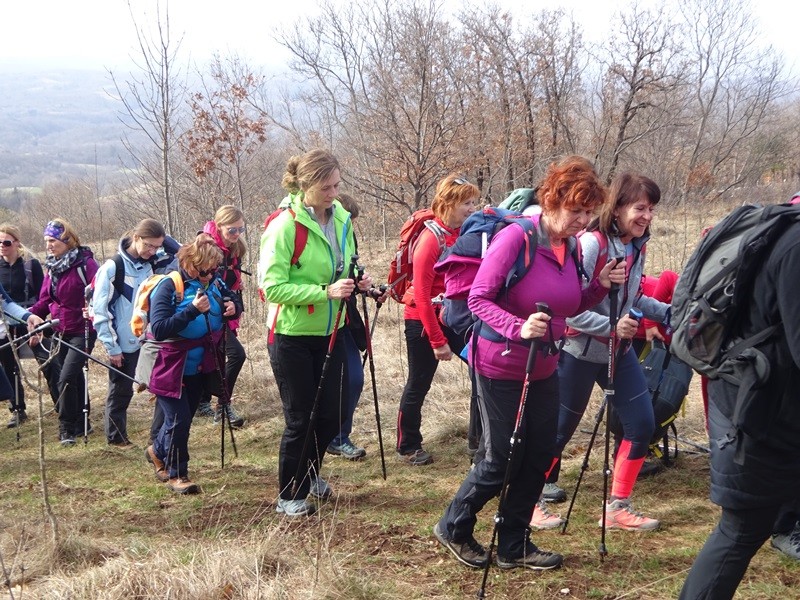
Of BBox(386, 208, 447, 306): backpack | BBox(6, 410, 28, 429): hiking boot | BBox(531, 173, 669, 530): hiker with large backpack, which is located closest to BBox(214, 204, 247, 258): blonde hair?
BBox(386, 208, 447, 306): backpack

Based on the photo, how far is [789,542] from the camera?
4.00 meters

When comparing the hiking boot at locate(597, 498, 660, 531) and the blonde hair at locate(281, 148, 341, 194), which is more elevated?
the blonde hair at locate(281, 148, 341, 194)

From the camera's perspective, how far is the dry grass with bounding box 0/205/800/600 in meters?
3.36

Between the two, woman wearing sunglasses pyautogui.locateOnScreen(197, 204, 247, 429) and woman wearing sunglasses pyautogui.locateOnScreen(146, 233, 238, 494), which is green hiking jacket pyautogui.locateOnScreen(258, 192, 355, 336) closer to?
woman wearing sunglasses pyautogui.locateOnScreen(146, 233, 238, 494)

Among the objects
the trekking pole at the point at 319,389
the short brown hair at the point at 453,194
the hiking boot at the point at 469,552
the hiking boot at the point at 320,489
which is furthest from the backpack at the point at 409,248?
Result: the hiking boot at the point at 469,552

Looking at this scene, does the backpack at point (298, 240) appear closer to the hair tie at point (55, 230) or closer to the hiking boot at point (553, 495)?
the hiking boot at point (553, 495)

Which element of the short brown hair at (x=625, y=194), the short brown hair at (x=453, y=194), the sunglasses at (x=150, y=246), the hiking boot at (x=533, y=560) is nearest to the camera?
the hiking boot at (x=533, y=560)

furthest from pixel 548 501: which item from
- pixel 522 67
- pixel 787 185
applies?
pixel 787 185

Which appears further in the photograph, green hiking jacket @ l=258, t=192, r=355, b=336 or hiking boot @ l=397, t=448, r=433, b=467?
hiking boot @ l=397, t=448, r=433, b=467

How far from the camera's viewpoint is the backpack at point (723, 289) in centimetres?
247

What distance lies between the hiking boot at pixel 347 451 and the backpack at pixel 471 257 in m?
2.24

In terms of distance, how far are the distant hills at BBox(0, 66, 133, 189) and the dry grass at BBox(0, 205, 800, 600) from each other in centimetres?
7905

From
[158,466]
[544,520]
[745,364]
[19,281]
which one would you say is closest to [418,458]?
[544,520]

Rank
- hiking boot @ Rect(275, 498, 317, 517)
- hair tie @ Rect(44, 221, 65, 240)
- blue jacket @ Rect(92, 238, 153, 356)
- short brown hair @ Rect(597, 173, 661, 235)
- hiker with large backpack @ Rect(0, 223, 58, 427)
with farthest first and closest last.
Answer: hiker with large backpack @ Rect(0, 223, 58, 427) < hair tie @ Rect(44, 221, 65, 240) < blue jacket @ Rect(92, 238, 153, 356) < hiking boot @ Rect(275, 498, 317, 517) < short brown hair @ Rect(597, 173, 661, 235)
